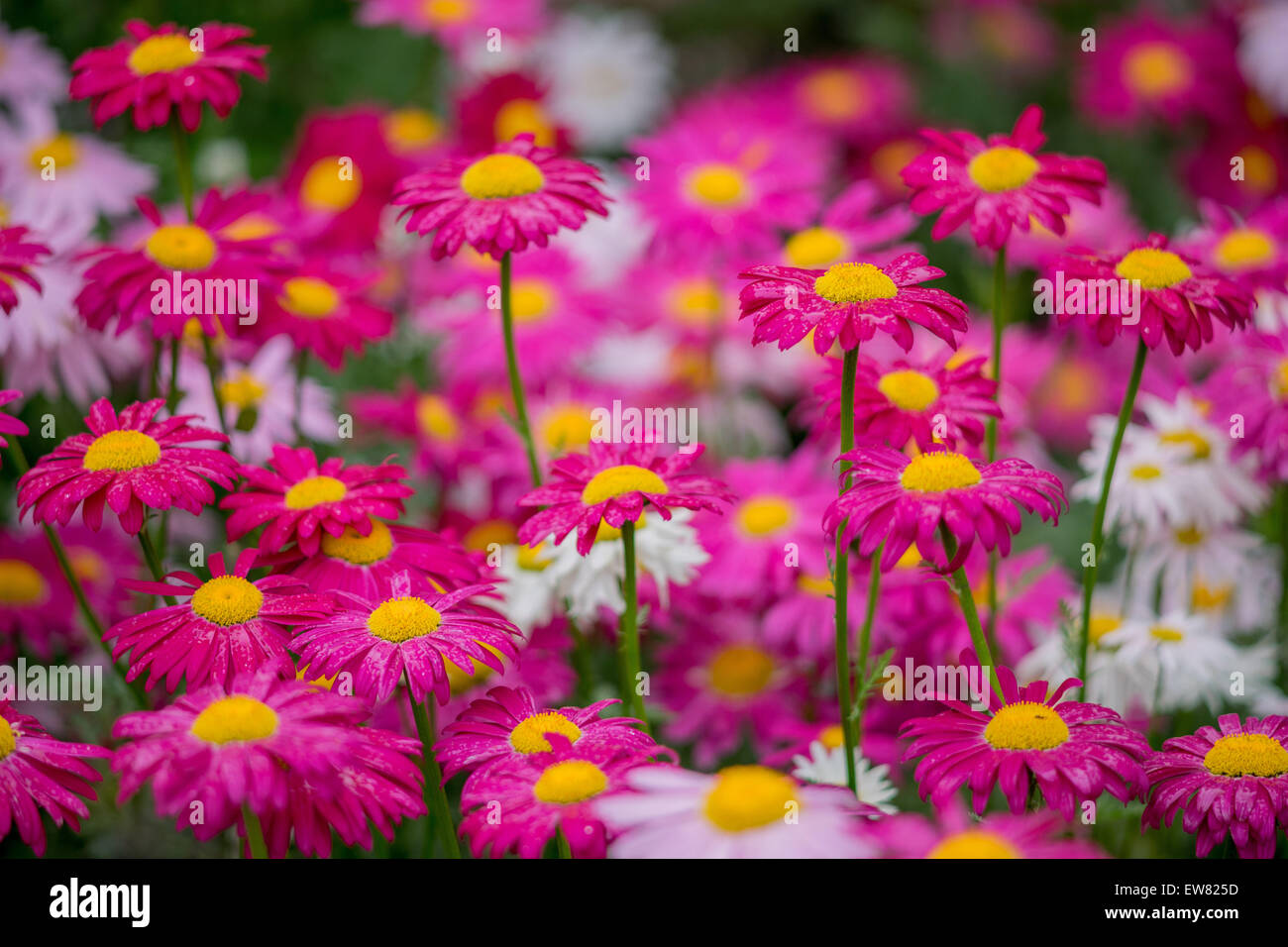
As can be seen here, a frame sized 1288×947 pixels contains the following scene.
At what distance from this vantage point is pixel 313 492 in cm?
90

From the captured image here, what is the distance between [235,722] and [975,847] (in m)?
0.43

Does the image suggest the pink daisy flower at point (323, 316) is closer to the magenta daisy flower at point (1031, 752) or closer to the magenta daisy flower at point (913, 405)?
the magenta daisy flower at point (913, 405)

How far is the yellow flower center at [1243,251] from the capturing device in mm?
1197

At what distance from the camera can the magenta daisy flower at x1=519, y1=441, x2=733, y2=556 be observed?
0.84 metres

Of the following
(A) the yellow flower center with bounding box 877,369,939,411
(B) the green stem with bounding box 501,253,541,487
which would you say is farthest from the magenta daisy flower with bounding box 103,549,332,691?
(A) the yellow flower center with bounding box 877,369,939,411

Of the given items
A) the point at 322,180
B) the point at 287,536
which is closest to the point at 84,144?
the point at 322,180

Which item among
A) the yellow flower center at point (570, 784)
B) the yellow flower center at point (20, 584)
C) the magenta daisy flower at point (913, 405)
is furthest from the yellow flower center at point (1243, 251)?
the yellow flower center at point (20, 584)

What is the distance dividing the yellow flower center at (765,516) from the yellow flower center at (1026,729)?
445 millimetres

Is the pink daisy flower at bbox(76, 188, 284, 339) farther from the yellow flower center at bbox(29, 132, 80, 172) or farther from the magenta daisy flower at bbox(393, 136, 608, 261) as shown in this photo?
the yellow flower center at bbox(29, 132, 80, 172)

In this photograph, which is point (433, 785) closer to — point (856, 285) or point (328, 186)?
point (856, 285)

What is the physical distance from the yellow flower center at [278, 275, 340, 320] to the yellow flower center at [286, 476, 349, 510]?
9.9 inches

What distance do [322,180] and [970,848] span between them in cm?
119

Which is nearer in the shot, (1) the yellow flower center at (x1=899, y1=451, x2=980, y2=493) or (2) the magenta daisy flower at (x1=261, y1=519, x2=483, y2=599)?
(1) the yellow flower center at (x1=899, y1=451, x2=980, y2=493)
